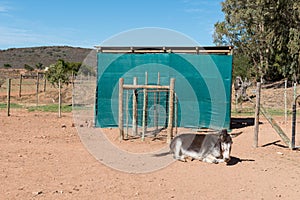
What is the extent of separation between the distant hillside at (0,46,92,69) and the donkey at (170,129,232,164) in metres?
83.5

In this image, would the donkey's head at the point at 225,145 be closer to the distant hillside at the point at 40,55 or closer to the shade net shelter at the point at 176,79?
the shade net shelter at the point at 176,79

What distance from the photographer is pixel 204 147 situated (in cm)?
966

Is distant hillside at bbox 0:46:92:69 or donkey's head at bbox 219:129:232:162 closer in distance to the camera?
donkey's head at bbox 219:129:232:162

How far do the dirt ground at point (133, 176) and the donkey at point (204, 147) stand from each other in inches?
9.2

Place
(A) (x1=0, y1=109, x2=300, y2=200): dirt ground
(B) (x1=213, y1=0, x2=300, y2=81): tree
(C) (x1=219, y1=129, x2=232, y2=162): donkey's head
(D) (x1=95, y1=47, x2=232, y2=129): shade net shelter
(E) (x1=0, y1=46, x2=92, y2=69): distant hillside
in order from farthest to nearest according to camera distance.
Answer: (E) (x1=0, y1=46, x2=92, y2=69): distant hillside → (B) (x1=213, y1=0, x2=300, y2=81): tree → (D) (x1=95, y1=47, x2=232, y2=129): shade net shelter → (C) (x1=219, y1=129, x2=232, y2=162): donkey's head → (A) (x1=0, y1=109, x2=300, y2=200): dirt ground

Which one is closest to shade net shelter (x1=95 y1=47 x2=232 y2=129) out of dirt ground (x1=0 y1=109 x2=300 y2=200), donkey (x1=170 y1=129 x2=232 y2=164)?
dirt ground (x1=0 y1=109 x2=300 y2=200)

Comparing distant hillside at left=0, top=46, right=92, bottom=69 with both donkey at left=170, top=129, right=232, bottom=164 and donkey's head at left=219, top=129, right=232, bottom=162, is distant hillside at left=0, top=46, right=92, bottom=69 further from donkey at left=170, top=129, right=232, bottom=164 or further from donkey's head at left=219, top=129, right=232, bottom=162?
donkey's head at left=219, top=129, right=232, bottom=162

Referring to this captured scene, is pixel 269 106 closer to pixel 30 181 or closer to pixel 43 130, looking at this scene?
pixel 43 130

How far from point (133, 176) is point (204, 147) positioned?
8.04 ft

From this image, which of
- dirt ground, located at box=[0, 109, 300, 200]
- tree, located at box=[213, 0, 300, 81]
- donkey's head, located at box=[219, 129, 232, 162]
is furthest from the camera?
tree, located at box=[213, 0, 300, 81]

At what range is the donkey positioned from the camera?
9.23 m

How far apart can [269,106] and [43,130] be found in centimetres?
2001

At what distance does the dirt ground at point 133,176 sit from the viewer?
6793 mm

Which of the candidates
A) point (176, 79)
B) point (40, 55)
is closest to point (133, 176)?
point (176, 79)
